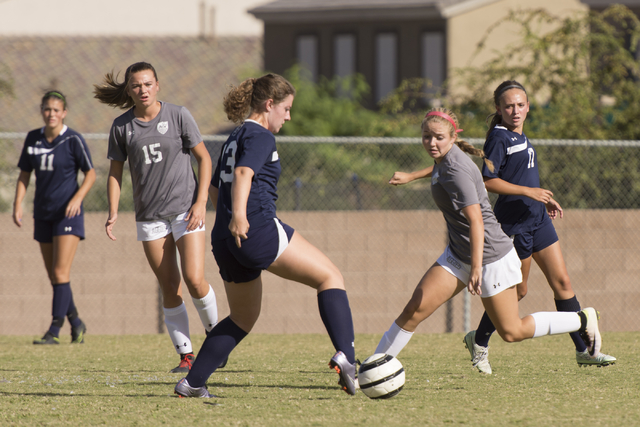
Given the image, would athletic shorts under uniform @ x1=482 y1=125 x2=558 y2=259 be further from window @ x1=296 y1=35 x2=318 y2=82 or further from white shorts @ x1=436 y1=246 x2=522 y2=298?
window @ x1=296 y1=35 x2=318 y2=82

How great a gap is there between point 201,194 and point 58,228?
104 inches

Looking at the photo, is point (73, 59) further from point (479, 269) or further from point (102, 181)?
point (479, 269)

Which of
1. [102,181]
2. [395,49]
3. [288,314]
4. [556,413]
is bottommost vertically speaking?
[288,314]

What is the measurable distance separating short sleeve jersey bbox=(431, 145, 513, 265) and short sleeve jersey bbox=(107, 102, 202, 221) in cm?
176

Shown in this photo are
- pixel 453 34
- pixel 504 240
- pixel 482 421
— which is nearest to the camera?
pixel 482 421

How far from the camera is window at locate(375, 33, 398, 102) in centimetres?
2259

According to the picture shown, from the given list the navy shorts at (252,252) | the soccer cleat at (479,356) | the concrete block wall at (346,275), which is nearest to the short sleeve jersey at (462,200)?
the navy shorts at (252,252)

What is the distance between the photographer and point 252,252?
4012 mm

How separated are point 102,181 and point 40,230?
1929 millimetres

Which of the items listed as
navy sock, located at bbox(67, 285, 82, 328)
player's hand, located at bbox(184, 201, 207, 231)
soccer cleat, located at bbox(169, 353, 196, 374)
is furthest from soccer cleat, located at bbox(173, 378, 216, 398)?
navy sock, located at bbox(67, 285, 82, 328)

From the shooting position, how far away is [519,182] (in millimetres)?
5340

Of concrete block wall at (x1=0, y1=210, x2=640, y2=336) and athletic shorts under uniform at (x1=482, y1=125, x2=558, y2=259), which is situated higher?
athletic shorts under uniform at (x1=482, y1=125, x2=558, y2=259)

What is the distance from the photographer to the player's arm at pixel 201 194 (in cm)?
504

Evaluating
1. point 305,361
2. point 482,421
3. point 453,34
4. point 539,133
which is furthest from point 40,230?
point 453,34
